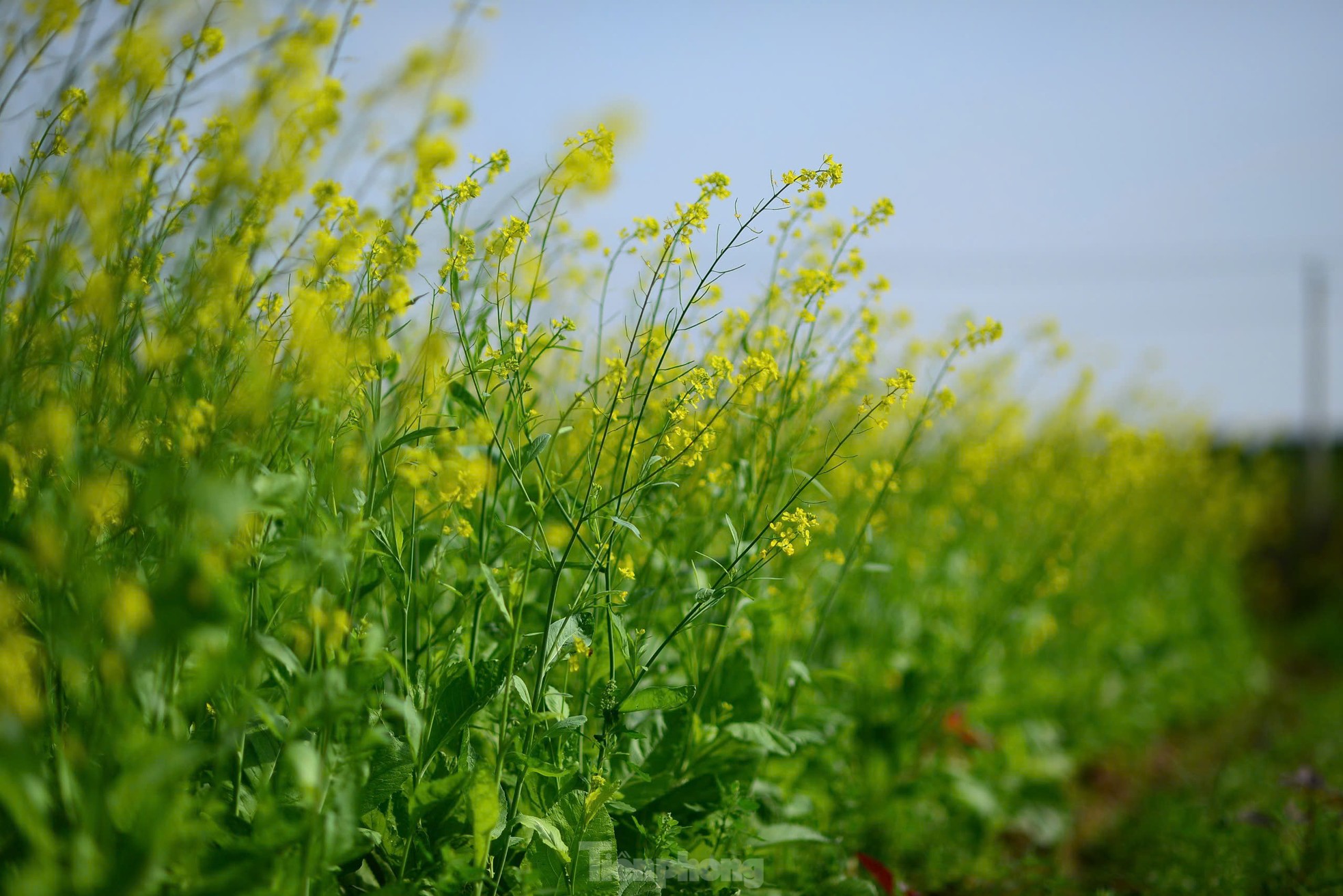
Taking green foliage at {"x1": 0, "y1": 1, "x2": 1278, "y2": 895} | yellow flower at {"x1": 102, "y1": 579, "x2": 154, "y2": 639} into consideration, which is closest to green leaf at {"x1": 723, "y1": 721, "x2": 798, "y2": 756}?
green foliage at {"x1": 0, "y1": 1, "x2": 1278, "y2": 895}

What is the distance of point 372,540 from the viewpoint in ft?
5.18

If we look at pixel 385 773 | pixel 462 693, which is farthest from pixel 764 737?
pixel 385 773

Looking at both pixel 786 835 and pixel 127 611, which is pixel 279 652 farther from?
pixel 786 835

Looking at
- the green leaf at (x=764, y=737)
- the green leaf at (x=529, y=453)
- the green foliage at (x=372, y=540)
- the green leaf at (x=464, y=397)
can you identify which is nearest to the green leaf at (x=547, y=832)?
the green foliage at (x=372, y=540)

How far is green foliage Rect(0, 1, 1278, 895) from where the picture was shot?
1211mm

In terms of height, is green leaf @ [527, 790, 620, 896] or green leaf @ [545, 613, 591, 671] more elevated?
green leaf @ [545, 613, 591, 671]

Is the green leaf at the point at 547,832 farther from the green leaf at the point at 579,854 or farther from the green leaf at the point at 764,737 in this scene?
the green leaf at the point at 764,737

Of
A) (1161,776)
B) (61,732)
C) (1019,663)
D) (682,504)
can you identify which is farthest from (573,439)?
(1161,776)

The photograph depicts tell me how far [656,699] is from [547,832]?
0.97 feet

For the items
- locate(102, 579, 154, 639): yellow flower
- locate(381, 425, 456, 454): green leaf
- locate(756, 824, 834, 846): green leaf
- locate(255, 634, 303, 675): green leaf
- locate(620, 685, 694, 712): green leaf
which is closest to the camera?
locate(102, 579, 154, 639): yellow flower

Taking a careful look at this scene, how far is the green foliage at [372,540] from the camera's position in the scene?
1211mm

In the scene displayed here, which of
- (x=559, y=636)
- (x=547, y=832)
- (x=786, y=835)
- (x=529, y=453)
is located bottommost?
(x=786, y=835)

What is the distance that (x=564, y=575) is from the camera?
2096 millimetres

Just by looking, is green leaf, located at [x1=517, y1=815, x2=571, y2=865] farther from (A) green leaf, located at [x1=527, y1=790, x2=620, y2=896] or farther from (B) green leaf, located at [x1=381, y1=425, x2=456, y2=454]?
(B) green leaf, located at [x1=381, y1=425, x2=456, y2=454]
